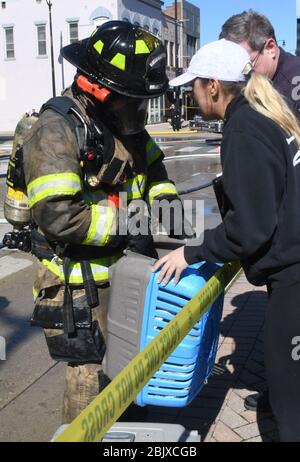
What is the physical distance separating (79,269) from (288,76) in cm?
162

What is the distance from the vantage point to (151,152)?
9.65ft

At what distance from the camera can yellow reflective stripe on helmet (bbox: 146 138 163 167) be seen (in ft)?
9.58

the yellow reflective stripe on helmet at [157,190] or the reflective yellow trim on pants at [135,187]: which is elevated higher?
the reflective yellow trim on pants at [135,187]

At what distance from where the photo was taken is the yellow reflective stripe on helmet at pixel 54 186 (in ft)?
7.45

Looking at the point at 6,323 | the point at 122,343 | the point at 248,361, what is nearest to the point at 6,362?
the point at 6,323

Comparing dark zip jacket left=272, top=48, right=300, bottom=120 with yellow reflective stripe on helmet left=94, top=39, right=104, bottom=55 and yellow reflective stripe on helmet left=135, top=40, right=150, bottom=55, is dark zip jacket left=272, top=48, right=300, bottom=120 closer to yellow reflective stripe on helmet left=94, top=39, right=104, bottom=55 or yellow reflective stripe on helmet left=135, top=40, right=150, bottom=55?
yellow reflective stripe on helmet left=135, top=40, right=150, bottom=55

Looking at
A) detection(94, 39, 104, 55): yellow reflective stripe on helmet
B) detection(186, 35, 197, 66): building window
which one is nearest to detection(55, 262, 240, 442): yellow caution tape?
detection(94, 39, 104, 55): yellow reflective stripe on helmet

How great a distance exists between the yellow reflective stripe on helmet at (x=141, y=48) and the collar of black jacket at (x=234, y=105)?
0.44 m

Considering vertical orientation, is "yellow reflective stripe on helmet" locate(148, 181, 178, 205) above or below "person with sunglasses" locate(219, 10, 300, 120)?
below

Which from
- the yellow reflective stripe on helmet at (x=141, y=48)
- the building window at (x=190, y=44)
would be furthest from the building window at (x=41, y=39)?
the yellow reflective stripe on helmet at (x=141, y=48)

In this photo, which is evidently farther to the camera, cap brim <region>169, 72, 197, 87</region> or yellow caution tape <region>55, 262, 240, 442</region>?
cap brim <region>169, 72, 197, 87</region>

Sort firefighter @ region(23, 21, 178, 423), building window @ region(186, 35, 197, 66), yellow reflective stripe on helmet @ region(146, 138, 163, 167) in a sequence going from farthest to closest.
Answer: building window @ region(186, 35, 197, 66) < yellow reflective stripe on helmet @ region(146, 138, 163, 167) < firefighter @ region(23, 21, 178, 423)

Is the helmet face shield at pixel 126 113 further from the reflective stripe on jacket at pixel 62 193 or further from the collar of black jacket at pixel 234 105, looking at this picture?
the collar of black jacket at pixel 234 105

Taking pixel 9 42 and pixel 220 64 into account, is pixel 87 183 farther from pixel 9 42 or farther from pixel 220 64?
pixel 9 42
